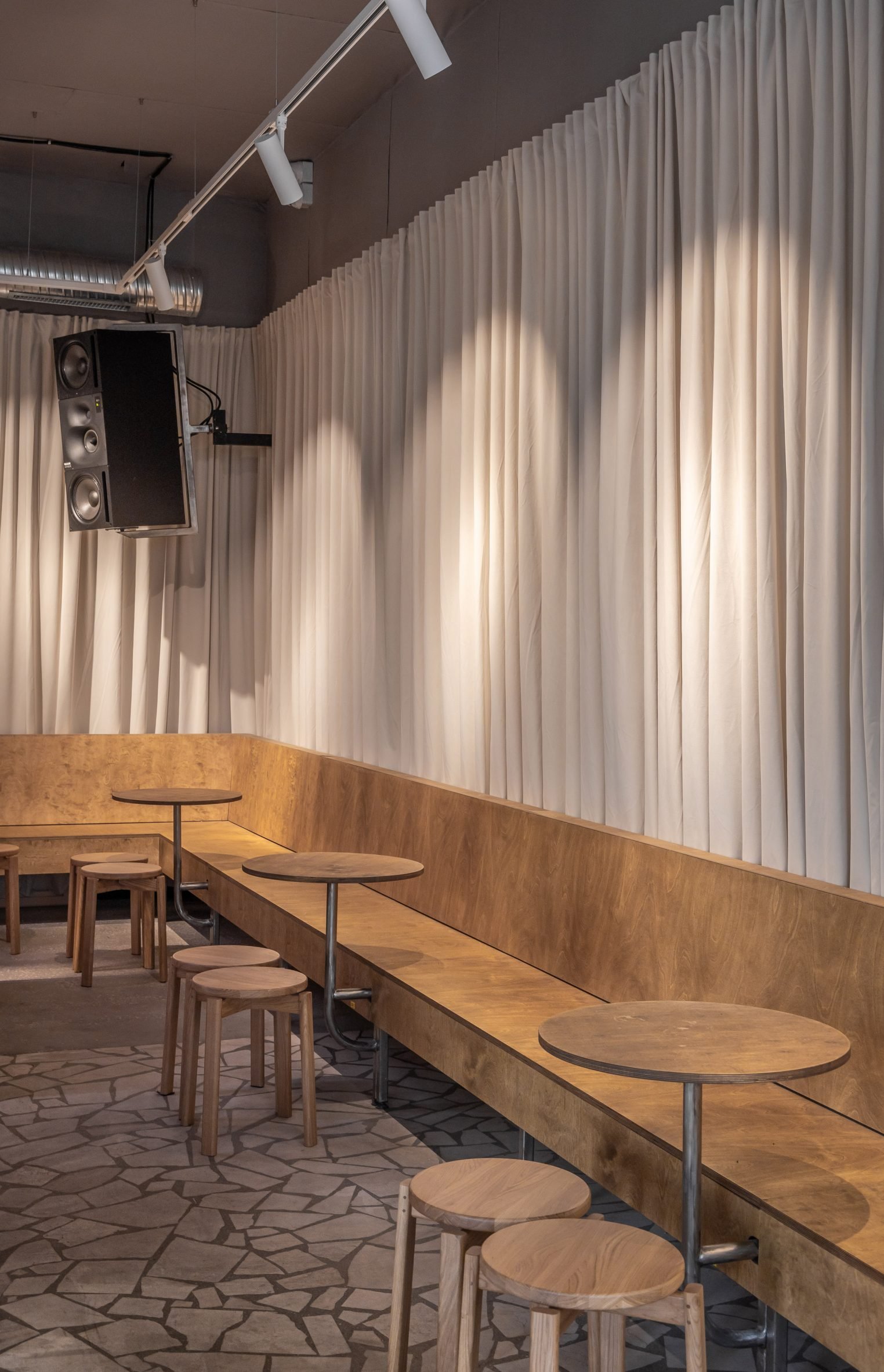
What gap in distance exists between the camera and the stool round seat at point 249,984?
3607mm

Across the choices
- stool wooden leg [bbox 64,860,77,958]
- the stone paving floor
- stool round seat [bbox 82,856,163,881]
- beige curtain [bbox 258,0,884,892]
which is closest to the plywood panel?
stool wooden leg [bbox 64,860,77,958]

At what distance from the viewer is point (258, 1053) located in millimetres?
4172

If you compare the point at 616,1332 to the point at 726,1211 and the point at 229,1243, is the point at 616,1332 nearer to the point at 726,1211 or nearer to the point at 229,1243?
the point at 726,1211

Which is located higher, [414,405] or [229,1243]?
[414,405]

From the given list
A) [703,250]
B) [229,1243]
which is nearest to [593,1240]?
[229,1243]

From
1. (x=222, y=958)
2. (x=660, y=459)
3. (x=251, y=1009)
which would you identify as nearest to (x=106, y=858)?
(x=222, y=958)

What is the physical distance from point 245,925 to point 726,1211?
10.5ft

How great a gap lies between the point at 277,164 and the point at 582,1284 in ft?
10.5

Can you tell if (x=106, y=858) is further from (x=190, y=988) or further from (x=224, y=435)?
(x=224, y=435)

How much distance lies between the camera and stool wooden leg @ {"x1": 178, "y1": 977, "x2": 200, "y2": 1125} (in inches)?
146

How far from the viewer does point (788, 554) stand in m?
3.00

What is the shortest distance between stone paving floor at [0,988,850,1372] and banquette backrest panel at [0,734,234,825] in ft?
8.64

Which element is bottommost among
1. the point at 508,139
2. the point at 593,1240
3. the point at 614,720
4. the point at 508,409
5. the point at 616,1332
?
the point at 616,1332

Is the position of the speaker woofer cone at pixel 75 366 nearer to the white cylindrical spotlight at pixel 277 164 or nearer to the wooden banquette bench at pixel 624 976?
the wooden banquette bench at pixel 624 976
